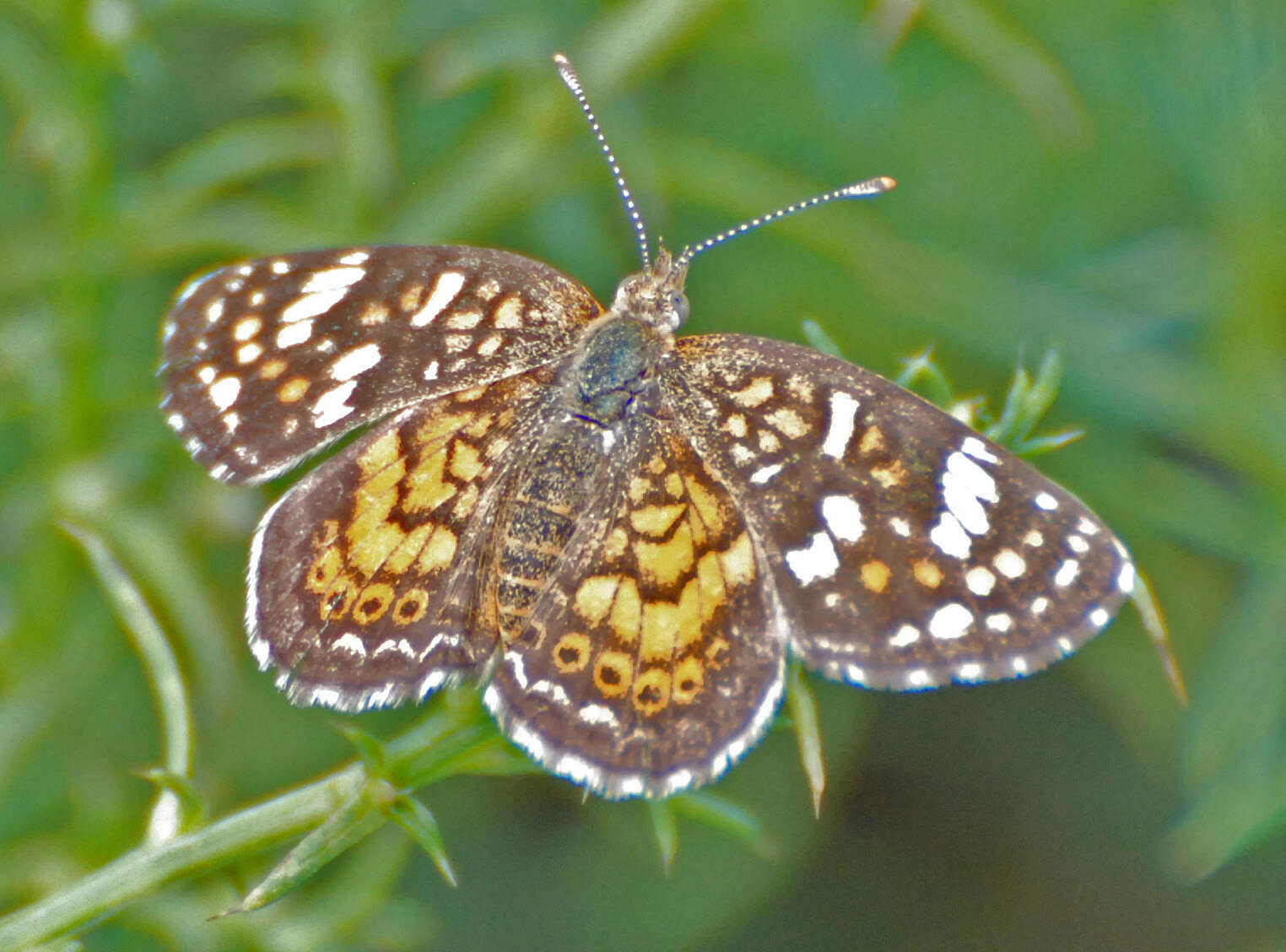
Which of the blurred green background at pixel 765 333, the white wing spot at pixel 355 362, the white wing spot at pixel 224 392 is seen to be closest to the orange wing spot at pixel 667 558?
the white wing spot at pixel 355 362

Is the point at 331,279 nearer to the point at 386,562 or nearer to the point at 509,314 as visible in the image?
the point at 509,314

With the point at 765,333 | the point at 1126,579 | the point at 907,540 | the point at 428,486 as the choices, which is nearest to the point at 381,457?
the point at 428,486

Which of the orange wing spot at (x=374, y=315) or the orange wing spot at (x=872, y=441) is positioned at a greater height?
the orange wing spot at (x=374, y=315)

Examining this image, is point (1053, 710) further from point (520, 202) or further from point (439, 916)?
point (520, 202)

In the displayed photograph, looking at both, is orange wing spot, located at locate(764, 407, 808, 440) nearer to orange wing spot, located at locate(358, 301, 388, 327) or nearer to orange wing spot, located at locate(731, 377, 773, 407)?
orange wing spot, located at locate(731, 377, 773, 407)

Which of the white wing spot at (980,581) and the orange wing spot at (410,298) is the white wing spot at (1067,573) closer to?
the white wing spot at (980,581)
